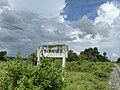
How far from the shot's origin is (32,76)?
7246 mm

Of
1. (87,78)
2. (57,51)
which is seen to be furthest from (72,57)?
(57,51)

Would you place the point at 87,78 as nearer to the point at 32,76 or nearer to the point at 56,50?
the point at 56,50

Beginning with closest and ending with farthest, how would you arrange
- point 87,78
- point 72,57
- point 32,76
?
point 32,76 < point 87,78 < point 72,57

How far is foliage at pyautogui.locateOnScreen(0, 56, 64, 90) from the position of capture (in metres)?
7.11

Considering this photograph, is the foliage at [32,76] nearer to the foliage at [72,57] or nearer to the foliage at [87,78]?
the foliage at [87,78]

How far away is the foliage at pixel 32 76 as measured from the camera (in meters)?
7.11

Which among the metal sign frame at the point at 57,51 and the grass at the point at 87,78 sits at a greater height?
the metal sign frame at the point at 57,51

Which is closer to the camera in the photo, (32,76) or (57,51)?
(32,76)

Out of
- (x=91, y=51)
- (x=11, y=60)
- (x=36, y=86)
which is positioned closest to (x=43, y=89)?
(x=36, y=86)

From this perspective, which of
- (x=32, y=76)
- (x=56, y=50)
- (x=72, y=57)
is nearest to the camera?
(x=32, y=76)

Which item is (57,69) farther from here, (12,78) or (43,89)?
(12,78)

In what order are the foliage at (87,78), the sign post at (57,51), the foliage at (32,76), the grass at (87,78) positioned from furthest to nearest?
the foliage at (87,78), the grass at (87,78), the sign post at (57,51), the foliage at (32,76)

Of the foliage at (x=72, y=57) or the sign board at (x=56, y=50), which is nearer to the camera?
the sign board at (x=56, y=50)

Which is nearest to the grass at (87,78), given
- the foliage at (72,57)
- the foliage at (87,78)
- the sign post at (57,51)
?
the foliage at (87,78)
